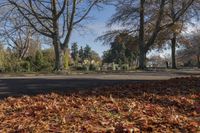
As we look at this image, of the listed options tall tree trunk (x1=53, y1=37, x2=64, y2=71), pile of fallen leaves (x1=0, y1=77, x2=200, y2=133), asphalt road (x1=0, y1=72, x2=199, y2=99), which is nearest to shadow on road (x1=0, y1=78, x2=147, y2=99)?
asphalt road (x1=0, y1=72, x2=199, y2=99)

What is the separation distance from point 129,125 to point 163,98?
3.92m

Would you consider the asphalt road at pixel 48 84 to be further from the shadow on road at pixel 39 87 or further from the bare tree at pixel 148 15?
the bare tree at pixel 148 15

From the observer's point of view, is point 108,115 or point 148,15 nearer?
point 108,115

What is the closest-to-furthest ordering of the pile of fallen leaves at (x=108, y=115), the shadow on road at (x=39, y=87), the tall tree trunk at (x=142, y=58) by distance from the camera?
the pile of fallen leaves at (x=108, y=115) → the shadow on road at (x=39, y=87) → the tall tree trunk at (x=142, y=58)

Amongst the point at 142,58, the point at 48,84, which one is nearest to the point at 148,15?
the point at 142,58

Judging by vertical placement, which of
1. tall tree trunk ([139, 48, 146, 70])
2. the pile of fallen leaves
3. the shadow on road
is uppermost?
tall tree trunk ([139, 48, 146, 70])

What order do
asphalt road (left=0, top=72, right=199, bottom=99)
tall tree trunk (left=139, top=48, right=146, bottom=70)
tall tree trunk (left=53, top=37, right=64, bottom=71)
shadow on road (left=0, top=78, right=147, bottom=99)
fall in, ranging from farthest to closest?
1. tall tree trunk (left=139, top=48, right=146, bottom=70)
2. tall tree trunk (left=53, top=37, right=64, bottom=71)
3. asphalt road (left=0, top=72, right=199, bottom=99)
4. shadow on road (left=0, top=78, right=147, bottom=99)

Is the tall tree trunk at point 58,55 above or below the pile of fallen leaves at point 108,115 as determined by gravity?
above

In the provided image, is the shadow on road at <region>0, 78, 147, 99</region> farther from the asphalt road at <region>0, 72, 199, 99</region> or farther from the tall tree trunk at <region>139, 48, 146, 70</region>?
the tall tree trunk at <region>139, 48, 146, 70</region>

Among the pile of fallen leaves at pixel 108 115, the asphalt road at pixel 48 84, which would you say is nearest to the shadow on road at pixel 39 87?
the asphalt road at pixel 48 84

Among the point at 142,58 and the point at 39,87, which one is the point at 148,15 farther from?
the point at 39,87

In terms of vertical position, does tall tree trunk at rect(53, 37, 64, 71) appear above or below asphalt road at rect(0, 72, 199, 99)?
above

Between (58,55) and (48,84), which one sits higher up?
(58,55)

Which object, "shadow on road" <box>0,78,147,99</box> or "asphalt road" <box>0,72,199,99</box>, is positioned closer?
"shadow on road" <box>0,78,147,99</box>
